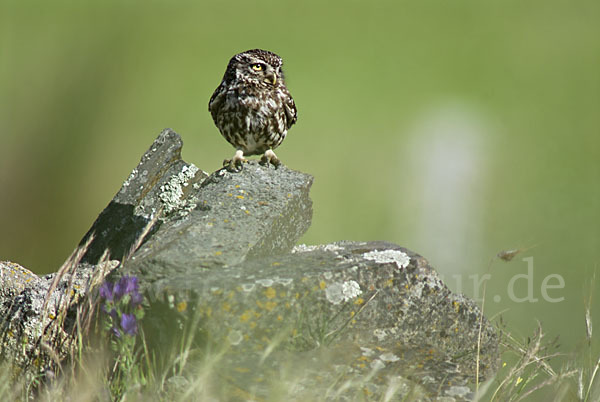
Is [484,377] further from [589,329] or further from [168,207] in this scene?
[168,207]

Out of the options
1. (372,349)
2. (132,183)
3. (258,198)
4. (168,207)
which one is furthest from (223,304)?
(132,183)

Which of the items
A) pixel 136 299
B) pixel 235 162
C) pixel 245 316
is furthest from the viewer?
pixel 235 162

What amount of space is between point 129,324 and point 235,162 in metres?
1.96

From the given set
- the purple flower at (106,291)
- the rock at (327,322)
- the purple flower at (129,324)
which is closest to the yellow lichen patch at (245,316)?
the rock at (327,322)

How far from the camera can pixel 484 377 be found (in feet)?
13.1

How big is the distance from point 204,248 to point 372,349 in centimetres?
116

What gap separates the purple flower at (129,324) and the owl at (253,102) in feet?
7.38

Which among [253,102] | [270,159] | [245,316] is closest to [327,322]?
[245,316]

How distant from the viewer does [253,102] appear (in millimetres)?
5453

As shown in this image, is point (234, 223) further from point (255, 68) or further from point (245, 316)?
point (255, 68)

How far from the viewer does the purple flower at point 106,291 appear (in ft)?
11.6

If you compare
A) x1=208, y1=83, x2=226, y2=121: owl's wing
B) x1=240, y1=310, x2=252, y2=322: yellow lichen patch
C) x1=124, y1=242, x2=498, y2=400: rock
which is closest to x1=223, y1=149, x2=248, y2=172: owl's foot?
x1=208, y1=83, x2=226, y2=121: owl's wing

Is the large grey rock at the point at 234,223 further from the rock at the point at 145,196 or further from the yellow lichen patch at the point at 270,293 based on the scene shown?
the rock at the point at 145,196

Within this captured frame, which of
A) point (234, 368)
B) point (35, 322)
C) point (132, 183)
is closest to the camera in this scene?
point (234, 368)
